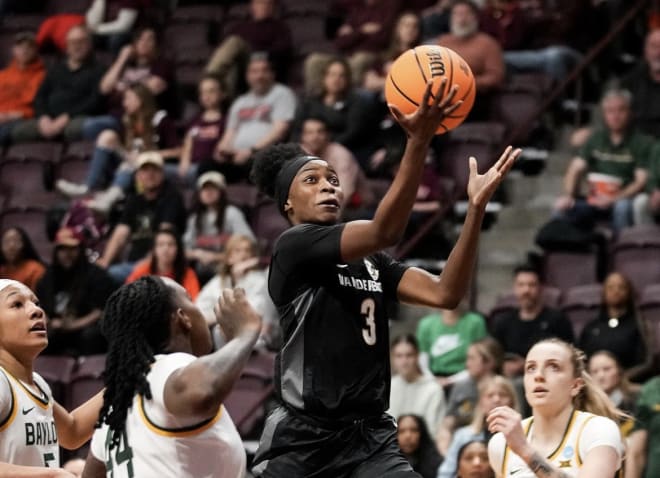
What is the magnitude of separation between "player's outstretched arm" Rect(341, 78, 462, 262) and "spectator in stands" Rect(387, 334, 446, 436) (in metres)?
4.32

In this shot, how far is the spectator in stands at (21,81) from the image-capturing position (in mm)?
13773

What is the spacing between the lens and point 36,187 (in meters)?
13.0

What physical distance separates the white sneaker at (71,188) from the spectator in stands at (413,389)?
424 cm

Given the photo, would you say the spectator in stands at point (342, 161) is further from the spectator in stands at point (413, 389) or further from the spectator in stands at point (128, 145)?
the spectator in stands at point (128, 145)

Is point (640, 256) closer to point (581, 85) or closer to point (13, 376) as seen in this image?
point (581, 85)

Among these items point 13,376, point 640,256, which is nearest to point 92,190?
point 640,256

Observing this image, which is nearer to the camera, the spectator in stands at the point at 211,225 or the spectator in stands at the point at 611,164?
the spectator in stands at the point at 611,164

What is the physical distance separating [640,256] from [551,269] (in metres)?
0.72

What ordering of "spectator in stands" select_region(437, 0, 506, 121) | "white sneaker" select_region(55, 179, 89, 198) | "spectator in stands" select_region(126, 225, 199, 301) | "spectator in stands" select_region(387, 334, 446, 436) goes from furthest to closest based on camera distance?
"white sneaker" select_region(55, 179, 89, 198) → "spectator in stands" select_region(437, 0, 506, 121) → "spectator in stands" select_region(126, 225, 199, 301) → "spectator in stands" select_region(387, 334, 446, 436)

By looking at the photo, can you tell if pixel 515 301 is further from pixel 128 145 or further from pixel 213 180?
pixel 128 145

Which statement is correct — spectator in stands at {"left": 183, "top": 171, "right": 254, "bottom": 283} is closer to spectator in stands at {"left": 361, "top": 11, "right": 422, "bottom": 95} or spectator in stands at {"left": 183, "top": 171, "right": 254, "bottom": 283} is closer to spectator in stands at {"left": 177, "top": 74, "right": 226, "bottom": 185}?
spectator in stands at {"left": 177, "top": 74, "right": 226, "bottom": 185}

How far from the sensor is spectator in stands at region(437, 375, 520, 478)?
812 centimetres

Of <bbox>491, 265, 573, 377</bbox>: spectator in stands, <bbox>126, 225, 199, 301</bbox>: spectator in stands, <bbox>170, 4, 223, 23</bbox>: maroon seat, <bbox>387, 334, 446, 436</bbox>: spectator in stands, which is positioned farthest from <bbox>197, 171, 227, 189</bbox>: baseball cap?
<bbox>170, 4, 223, 23</bbox>: maroon seat

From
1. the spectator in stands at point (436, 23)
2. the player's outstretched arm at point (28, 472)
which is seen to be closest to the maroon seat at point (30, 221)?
the spectator in stands at point (436, 23)
